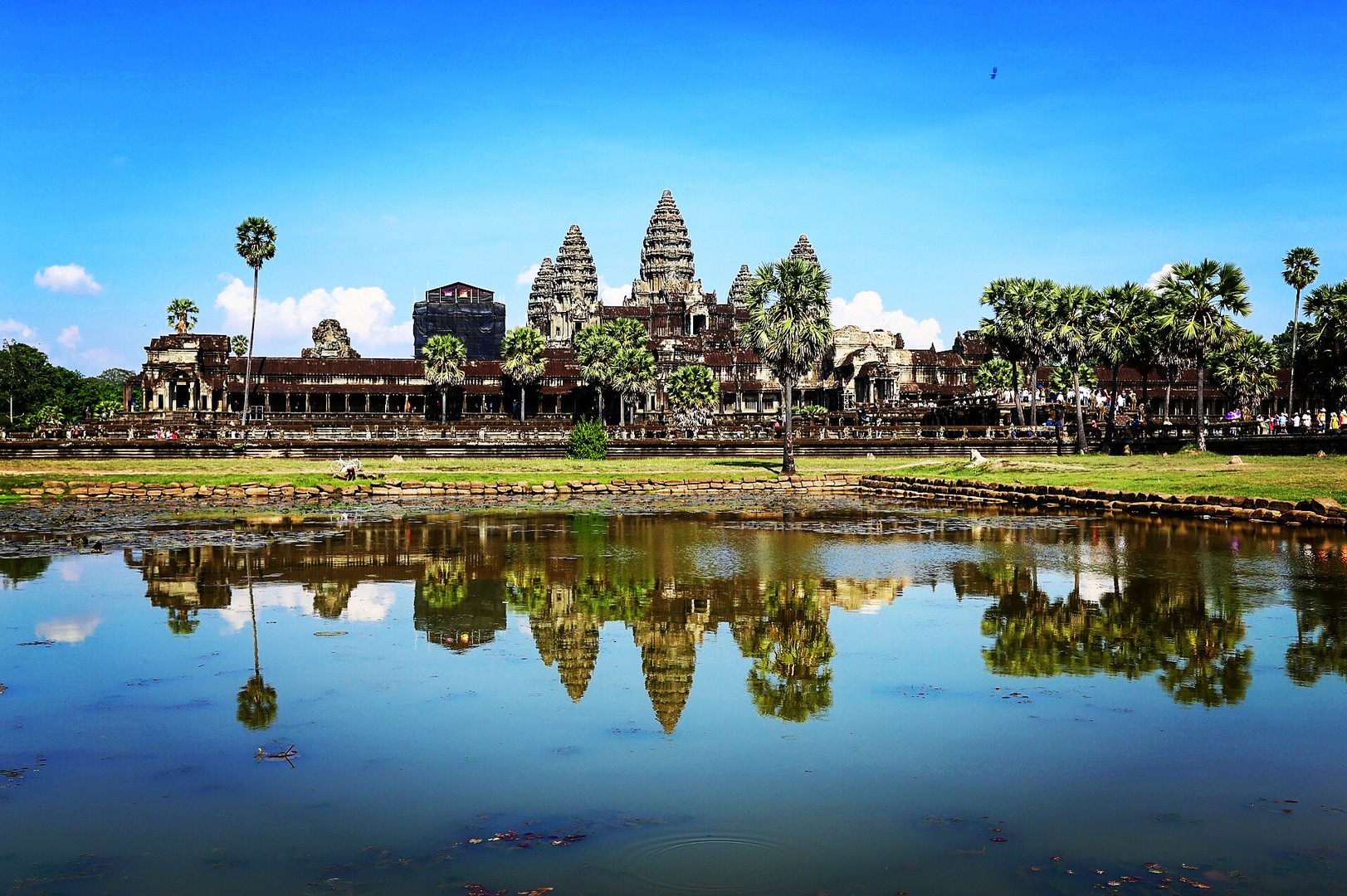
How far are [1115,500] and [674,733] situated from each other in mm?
24635

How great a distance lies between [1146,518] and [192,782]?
2527 cm

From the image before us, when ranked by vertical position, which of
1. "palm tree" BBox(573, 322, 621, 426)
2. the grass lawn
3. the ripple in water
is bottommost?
the ripple in water

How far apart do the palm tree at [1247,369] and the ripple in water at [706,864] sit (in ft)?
292

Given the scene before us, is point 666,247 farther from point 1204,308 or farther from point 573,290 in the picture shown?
point 1204,308

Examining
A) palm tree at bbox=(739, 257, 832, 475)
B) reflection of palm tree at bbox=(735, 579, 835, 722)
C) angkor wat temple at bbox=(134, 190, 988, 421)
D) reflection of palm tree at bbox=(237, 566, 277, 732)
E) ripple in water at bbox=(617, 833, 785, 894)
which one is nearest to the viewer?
ripple in water at bbox=(617, 833, 785, 894)

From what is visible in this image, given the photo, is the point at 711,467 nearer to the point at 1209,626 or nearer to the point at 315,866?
the point at 1209,626

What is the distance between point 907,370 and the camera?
11344cm

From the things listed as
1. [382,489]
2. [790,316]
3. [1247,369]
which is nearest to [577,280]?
[1247,369]

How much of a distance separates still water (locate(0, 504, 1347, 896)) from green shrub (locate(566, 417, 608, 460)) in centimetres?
3602

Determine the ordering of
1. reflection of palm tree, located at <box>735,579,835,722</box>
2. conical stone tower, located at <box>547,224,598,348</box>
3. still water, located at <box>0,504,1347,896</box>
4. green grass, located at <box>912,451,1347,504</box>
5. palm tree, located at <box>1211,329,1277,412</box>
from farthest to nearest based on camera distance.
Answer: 1. conical stone tower, located at <box>547,224,598,348</box>
2. palm tree, located at <box>1211,329,1277,412</box>
3. green grass, located at <box>912,451,1347,504</box>
4. reflection of palm tree, located at <box>735,579,835,722</box>
5. still water, located at <box>0,504,1347,896</box>

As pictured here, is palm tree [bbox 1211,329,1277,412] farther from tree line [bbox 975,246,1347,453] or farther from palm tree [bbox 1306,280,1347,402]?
palm tree [bbox 1306,280,1347,402]

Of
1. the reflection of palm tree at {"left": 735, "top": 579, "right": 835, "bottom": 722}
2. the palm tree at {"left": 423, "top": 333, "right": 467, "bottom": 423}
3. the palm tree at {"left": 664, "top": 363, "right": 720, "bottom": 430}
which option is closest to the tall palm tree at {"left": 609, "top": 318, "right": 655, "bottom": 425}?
the palm tree at {"left": 664, "top": 363, "right": 720, "bottom": 430}

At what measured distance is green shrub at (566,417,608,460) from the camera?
5397 cm

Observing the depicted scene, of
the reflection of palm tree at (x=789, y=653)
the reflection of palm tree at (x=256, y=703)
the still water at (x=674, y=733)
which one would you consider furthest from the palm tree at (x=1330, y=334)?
the reflection of palm tree at (x=256, y=703)
